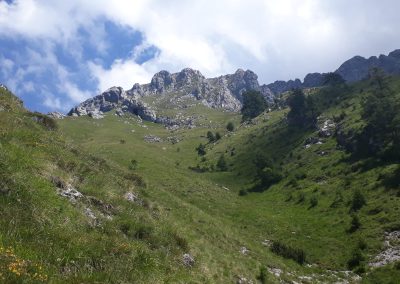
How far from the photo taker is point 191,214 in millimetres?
38812

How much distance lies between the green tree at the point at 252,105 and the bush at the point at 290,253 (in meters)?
146

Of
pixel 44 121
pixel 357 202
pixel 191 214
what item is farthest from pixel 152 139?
pixel 191 214

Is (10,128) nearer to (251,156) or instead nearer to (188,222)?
(188,222)

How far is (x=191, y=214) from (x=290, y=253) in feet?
41.3

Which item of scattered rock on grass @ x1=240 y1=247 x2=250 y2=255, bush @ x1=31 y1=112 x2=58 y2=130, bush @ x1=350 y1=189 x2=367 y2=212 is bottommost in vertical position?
scattered rock on grass @ x1=240 y1=247 x2=250 y2=255

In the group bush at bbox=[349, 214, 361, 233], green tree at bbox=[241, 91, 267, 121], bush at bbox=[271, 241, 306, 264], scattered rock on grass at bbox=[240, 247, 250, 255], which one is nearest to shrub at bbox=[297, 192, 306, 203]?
bush at bbox=[349, 214, 361, 233]

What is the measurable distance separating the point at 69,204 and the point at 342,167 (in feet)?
248

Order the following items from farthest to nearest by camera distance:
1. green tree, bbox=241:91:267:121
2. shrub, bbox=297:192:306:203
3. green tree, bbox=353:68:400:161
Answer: green tree, bbox=241:91:267:121 < green tree, bbox=353:68:400:161 < shrub, bbox=297:192:306:203

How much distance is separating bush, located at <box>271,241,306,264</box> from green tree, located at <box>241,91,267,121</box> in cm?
14596

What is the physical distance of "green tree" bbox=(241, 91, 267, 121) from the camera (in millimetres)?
190125

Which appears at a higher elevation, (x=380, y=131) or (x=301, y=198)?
(x=380, y=131)

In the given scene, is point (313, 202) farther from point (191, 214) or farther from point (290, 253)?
point (191, 214)

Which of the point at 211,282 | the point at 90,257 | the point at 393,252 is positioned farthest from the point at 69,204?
the point at 393,252

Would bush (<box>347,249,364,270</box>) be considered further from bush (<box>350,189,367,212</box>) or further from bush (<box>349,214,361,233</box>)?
bush (<box>350,189,367,212</box>)
